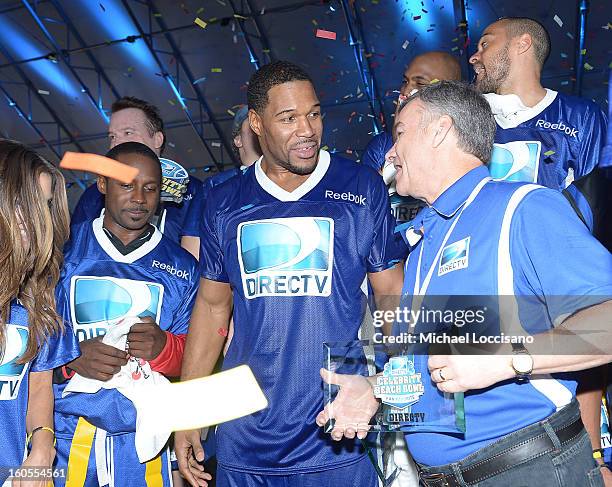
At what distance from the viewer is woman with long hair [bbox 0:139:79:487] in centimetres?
230

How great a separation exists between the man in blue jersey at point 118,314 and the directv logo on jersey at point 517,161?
4.74 feet

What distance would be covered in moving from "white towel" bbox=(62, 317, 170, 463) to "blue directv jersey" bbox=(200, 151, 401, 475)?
430mm

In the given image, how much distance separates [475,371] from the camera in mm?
1615

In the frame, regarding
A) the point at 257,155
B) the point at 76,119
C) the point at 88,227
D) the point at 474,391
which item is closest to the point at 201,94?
the point at 76,119

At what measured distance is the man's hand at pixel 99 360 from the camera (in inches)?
113

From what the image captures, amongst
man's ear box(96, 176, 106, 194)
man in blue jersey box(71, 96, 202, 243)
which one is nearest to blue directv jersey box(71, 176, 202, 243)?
man in blue jersey box(71, 96, 202, 243)

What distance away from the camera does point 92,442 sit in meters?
2.98

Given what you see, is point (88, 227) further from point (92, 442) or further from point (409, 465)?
point (409, 465)

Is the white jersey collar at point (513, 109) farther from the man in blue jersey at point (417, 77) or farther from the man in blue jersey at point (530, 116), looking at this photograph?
the man in blue jersey at point (417, 77)

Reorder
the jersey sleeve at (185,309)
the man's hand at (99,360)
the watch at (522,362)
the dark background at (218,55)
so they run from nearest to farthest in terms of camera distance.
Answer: the watch at (522,362), the man's hand at (99,360), the jersey sleeve at (185,309), the dark background at (218,55)

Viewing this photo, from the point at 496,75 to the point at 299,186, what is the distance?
1.28 meters

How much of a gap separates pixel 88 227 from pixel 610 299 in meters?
2.44

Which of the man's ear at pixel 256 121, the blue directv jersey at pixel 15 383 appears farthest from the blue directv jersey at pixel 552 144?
the blue directv jersey at pixel 15 383

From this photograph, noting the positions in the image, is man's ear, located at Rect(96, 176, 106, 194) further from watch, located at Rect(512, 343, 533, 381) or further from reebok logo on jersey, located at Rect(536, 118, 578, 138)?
watch, located at Rect(512, 343, 533, 381)
